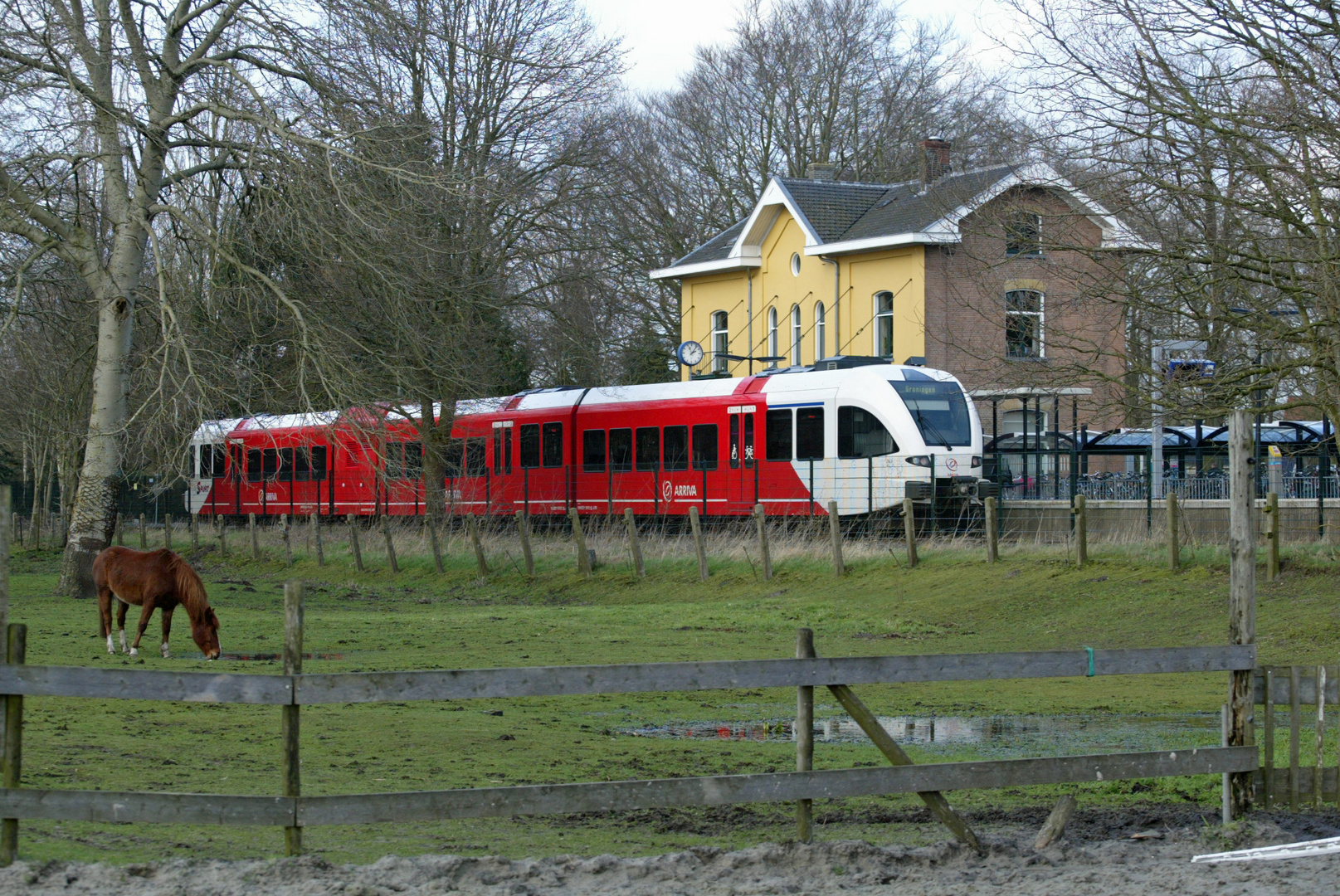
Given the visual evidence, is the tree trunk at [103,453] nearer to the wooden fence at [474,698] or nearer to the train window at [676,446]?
the train window at [676,446]

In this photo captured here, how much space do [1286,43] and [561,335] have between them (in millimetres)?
23089

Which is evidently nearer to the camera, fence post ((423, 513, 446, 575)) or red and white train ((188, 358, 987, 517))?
red and white train ((188, 358, 987, 517))

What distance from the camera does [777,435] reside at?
30078mm

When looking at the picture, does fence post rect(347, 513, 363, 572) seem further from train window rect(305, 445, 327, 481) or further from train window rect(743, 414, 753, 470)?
train window rect(305, 445, 327, 481)

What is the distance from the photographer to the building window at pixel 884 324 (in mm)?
40531

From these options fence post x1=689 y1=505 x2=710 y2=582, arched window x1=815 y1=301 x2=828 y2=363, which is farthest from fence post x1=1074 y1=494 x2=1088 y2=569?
arched window x1=815 y1=301 x2=828 y2=363

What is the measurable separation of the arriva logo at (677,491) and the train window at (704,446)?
0.48m

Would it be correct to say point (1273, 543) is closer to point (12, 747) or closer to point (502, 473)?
point (12, 747)

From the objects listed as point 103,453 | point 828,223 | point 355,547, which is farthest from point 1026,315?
point 828,223

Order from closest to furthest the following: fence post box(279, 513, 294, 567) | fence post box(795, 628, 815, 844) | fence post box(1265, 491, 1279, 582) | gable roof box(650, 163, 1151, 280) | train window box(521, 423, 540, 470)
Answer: fence post box(795, 628, 815, 844) < fence post box(1265, 491, 1279, 582) < fence post box(279, 513, 294, 567) < train window box(521, 423, 540, 470) < gable roof box(650, 163, 1151, 280)

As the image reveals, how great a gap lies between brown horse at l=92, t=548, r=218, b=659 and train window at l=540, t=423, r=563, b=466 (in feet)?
67.4

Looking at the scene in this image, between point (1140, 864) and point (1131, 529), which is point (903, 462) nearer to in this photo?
point (1131, 529)

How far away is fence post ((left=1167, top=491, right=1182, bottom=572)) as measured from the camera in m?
21.0

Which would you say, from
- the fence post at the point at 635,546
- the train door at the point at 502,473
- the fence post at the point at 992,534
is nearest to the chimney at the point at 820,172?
the train door at the point at 502,473
